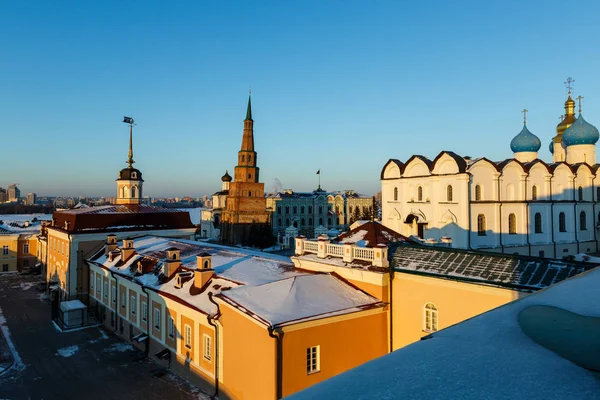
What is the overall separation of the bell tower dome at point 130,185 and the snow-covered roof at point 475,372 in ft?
123

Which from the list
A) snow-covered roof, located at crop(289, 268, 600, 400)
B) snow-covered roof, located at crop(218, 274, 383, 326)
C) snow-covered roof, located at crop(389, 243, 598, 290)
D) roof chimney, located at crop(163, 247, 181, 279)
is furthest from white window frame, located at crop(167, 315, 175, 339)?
snow-covered roof, located at crop(289, 268, 600, 400)

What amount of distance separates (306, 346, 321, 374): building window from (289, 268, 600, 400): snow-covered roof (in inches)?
355

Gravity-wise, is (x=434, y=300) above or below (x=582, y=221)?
below

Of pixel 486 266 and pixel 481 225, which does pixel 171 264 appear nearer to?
pixel 486 266

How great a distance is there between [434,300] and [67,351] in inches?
728

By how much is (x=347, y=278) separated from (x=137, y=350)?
1233cm

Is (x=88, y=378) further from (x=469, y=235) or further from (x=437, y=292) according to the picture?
(x=469, y=235)

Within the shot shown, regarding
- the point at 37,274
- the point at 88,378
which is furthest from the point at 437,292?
the point at 37,274

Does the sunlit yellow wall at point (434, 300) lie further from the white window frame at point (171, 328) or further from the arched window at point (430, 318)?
the white window frame at point (171, 328)

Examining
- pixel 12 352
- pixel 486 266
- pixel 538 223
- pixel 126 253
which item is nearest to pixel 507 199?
pixel 538 223

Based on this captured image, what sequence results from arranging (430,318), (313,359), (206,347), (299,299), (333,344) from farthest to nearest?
(206,347) → (430,318) → (299,299) → (333,344) → (313,359)

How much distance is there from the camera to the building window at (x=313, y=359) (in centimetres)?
1248

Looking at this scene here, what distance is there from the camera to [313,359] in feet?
41.4

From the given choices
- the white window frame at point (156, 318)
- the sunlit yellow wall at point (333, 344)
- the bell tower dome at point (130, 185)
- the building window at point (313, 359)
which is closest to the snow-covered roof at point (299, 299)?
the sunlit yellow wall at point (333, 344)
